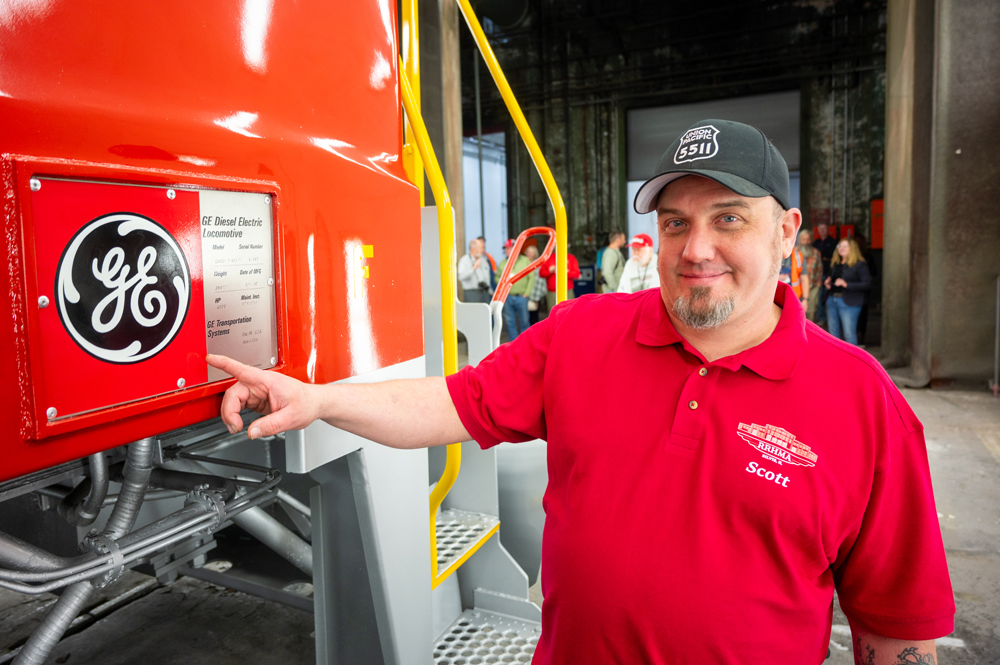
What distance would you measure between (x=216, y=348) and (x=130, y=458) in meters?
0.29

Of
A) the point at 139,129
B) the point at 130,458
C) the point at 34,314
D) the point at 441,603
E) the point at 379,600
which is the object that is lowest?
the point at 441,603

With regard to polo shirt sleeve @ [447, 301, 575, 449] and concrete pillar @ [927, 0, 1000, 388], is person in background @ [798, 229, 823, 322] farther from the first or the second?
polo shirt sleeve @ [447, 301, 575, 449]

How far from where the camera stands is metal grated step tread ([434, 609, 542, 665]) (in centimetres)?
212

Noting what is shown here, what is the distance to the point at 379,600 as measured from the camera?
4.77 ft

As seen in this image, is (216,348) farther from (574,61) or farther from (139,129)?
(574,61)

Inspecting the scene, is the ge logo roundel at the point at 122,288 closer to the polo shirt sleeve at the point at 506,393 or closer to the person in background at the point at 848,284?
the polo shirt sleeve at the point at 506,393

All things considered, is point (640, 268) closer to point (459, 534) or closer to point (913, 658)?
point (459, 534)

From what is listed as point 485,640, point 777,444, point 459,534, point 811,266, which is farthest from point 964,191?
point 777,444

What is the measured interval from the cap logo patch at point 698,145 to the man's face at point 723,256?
1.7 inches

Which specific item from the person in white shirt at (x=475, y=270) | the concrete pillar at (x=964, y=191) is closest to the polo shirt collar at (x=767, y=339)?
the concrete pillar at (x=964, y=191)

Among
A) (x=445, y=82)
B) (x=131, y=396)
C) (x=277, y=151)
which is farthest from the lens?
(x=445, y=82)

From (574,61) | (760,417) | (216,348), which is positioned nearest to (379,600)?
(216,348)

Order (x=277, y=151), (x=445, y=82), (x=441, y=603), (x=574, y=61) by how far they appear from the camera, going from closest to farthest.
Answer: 1. (x=277, y=151)
2. (x=441, y=603)
3. (x=445, y=82)
4. (x=574, y=61)

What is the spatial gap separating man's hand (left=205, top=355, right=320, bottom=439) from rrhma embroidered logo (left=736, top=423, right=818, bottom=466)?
725mm
